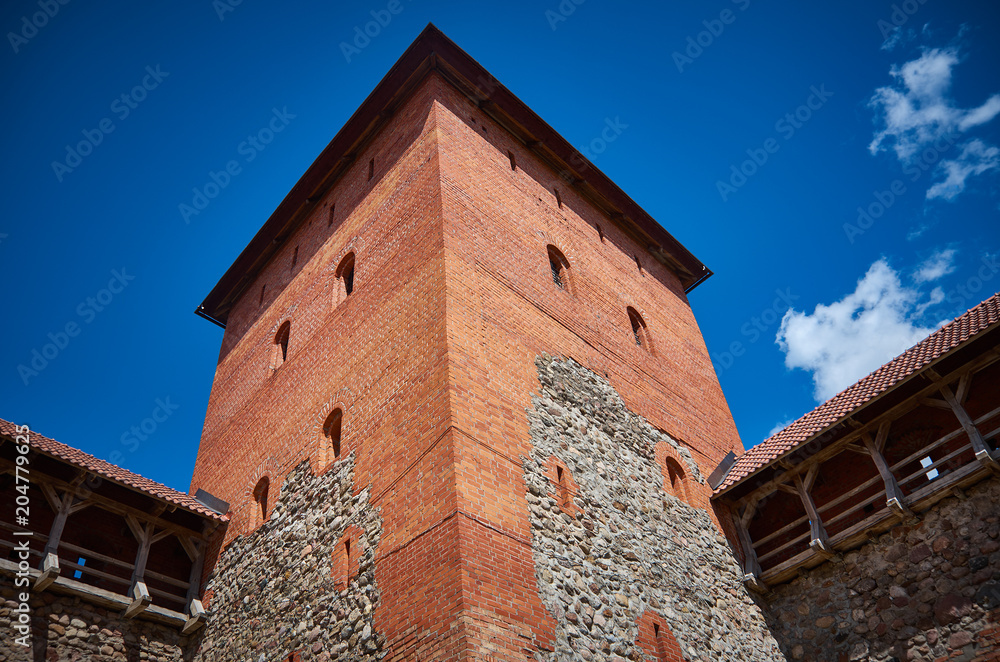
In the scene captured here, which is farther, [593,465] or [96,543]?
[96,543]

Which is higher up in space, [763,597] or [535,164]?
[535,164]

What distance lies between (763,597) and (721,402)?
16.9ft

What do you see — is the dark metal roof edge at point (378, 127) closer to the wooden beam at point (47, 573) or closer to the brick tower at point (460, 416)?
the brick tower at point (460, 416)

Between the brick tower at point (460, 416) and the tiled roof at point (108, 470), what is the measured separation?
71cm

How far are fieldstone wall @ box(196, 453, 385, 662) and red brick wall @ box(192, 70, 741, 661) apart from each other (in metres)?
0.32

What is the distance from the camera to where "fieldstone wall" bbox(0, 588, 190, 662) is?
29.1 feet

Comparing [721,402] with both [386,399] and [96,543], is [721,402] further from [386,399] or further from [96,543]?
[96,543]

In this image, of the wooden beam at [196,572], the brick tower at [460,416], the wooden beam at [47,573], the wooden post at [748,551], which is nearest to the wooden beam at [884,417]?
the wooden post at [748,551]

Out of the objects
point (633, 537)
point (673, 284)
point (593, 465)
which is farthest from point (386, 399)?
Answer: point (673, 284)

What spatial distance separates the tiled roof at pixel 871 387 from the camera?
32.4ft

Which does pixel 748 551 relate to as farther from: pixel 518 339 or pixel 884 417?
pixel 518 339

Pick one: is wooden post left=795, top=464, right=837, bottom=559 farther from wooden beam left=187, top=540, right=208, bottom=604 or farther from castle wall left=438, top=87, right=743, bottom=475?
wooden beam left=187, top=540, right=208, bottom=604

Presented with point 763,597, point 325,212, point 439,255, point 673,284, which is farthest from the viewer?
point 673,284

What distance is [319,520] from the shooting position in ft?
31.8
